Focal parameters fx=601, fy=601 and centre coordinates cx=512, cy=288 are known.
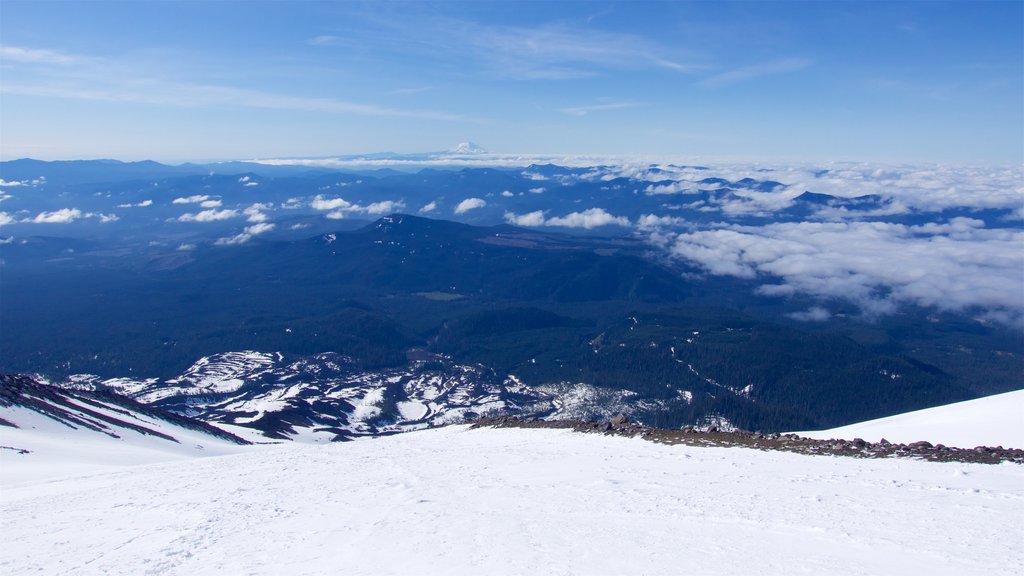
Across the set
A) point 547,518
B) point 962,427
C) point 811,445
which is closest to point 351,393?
point 811,445

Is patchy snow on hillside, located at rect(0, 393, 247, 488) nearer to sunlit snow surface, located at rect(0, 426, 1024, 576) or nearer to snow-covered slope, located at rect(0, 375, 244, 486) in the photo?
snow-covered slope, located at rect(0, 375, 244, 486)

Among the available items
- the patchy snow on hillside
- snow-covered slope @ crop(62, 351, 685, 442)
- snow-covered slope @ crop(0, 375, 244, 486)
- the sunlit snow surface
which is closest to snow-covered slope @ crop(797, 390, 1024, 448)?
the sunlit snow surface

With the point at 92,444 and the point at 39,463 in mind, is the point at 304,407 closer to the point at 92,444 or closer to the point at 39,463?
the point at 92,444

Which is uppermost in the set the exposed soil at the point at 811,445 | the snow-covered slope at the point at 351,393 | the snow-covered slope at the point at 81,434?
the exposed soil at the point at 811,445

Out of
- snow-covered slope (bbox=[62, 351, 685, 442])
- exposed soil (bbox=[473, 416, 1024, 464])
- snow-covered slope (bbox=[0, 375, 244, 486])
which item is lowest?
snow-covered slope (bbox=[62, 351, 685, 442])

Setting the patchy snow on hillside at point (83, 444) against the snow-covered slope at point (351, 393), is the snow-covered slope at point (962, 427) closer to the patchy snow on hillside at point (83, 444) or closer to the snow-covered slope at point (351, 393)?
the patchy snow on hillside at point (83, 444)

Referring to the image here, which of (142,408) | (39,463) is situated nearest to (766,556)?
(39,463)

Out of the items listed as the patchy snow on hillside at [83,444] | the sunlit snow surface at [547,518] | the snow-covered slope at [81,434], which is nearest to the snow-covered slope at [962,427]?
the sunlit snow surface at [547,518]
